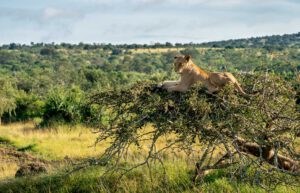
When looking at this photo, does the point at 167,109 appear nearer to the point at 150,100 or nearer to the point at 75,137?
the point at 150,100

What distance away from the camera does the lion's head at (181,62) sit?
27.9 feet

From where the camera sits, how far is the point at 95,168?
41.5 ft

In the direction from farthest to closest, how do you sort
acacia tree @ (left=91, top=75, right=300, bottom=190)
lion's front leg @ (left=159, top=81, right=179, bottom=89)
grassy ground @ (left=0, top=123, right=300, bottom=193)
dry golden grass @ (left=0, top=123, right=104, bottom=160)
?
dry golden grass @ (left=0, top=123, right=104, bottom=160)
grassy ground @ (left=0, top=123, right=300, bottom=193)
lion's front leg @ (left=159, top=81, right=179, bottom=89)
acacia tree @ (left=91, top=75, right=300, bottom=190)

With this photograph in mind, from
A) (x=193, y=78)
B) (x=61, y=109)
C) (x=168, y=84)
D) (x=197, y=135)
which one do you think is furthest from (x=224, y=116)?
(x=61, y=109)

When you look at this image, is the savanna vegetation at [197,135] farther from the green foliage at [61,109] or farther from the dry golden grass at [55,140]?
the green foliage at [61,109]

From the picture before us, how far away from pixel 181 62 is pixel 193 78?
1.58 feet

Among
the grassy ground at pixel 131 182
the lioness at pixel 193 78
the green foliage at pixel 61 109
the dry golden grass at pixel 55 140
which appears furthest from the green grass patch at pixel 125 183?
the green foliage at pixel 61 109

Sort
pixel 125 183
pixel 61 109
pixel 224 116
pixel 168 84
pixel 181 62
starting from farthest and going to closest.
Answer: pixel 61 109
pixel 125 183
pixel 181 62
pixel 168 84
pixel 224 116

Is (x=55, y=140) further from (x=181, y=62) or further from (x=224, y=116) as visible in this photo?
(x=224, y=116)

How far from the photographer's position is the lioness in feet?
25.6

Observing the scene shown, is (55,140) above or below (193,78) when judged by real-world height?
below

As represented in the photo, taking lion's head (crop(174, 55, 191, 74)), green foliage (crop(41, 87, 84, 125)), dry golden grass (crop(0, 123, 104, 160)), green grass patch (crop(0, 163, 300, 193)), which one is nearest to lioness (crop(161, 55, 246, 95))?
lion's head (crop(174, 55, 191, 74))

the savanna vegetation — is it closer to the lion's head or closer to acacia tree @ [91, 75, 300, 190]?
acacia tree @ [91, 75, 300, 190]

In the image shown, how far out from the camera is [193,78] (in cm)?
826
